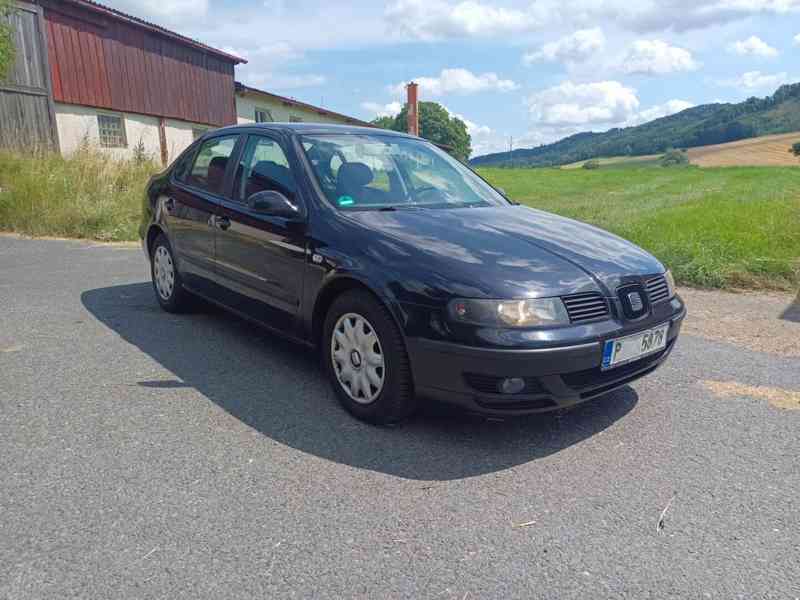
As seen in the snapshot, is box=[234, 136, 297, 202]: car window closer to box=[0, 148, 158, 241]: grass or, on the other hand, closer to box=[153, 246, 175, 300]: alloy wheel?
box=[153, 246, 175, 300]: alloy wheel

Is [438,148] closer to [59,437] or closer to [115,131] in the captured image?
[59,437]

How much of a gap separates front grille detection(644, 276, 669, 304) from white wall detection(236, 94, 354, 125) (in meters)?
25.0

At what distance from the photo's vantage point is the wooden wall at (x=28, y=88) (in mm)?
16859

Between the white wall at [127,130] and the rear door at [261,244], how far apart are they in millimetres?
13506

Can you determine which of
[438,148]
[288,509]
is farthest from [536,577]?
[438,148]

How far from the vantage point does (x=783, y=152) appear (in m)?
54.6

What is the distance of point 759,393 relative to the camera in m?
3.77

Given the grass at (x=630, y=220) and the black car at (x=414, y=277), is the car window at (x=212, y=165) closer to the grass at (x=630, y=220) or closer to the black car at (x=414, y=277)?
the black car at (x=414, y=277)

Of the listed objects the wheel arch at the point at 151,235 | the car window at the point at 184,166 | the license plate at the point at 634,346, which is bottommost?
the license plate at the point at 634,346

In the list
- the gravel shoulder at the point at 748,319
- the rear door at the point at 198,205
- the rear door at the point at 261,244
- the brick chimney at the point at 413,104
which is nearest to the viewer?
the rear door at the point at 261,244

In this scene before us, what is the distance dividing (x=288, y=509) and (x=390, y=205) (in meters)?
1.96

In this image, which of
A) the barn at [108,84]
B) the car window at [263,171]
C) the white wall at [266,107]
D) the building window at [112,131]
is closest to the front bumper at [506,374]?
the car window at [263,171]

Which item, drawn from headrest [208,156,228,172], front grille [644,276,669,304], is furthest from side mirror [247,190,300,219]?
front grille [644,276,669,304]

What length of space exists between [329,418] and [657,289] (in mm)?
1923
